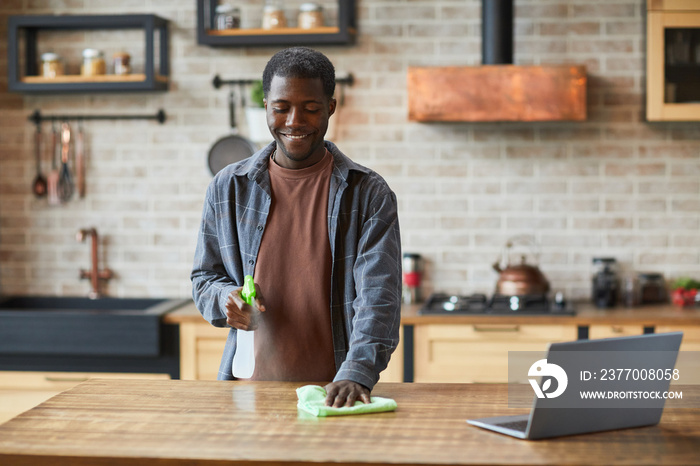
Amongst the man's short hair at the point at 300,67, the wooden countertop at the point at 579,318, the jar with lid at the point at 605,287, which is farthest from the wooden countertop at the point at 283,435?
the jar with lid at the point at 605,287

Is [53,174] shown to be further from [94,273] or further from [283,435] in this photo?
[283,435]

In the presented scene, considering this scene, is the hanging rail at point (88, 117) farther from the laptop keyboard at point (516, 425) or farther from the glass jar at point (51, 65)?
the laptop keyboard at point (516, 425)

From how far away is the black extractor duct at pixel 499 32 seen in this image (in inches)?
141

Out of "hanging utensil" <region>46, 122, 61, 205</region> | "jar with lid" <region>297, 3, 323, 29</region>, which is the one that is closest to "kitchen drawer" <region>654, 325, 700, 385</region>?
"jar with lid" <region>297, 3, 323, 29</region>

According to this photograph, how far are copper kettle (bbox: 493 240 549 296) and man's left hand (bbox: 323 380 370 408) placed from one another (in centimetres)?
201

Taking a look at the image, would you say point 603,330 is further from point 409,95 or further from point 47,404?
point 47,404

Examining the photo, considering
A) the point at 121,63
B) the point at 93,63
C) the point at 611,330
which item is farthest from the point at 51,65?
the point at 611,330

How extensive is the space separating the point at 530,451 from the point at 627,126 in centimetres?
272

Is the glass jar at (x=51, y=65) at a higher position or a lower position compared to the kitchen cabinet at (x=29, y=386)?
higher

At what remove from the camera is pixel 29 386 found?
3.45 meters

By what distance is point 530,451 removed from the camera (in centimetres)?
138

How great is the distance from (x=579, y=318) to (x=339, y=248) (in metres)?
1.65

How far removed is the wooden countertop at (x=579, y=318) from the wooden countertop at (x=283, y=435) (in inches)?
60.2

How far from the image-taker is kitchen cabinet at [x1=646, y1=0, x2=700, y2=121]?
3459 mm
